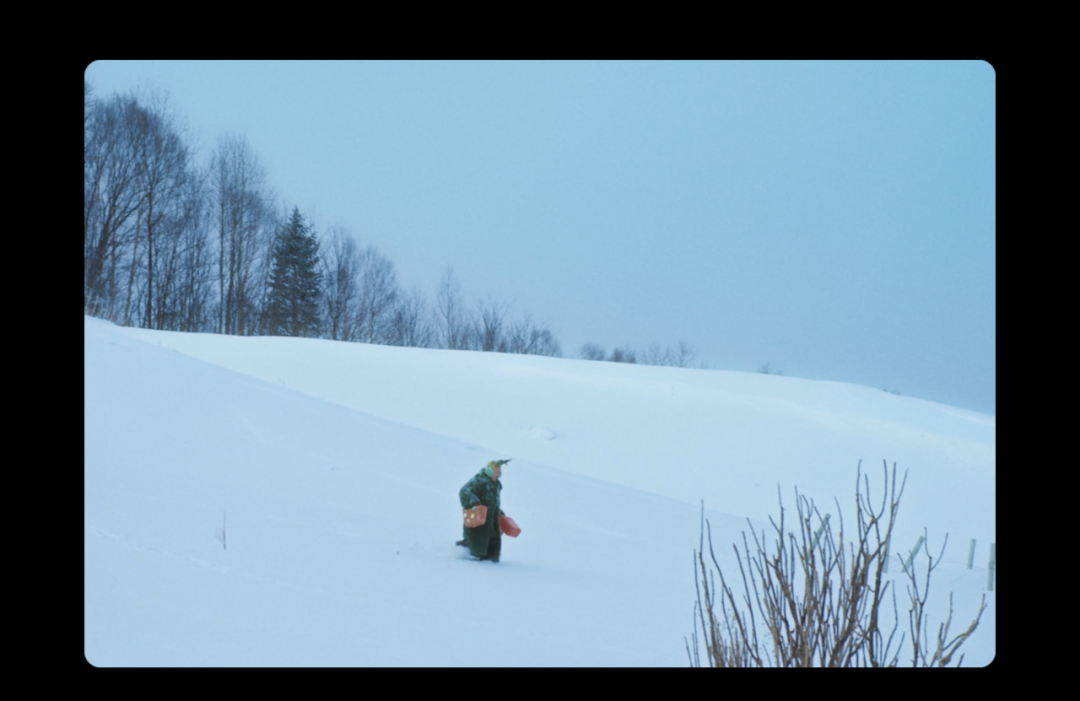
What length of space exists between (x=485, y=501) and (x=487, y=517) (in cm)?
14

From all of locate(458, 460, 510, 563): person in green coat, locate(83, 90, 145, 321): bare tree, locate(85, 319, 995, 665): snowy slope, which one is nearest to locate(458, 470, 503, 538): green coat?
locate(458, 460, 510, 563): person in green coat

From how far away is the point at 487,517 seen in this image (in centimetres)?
707

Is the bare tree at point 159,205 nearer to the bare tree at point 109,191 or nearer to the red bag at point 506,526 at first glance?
the bare tree at point 109,191

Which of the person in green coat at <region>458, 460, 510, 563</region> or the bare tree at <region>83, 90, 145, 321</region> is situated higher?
the bare tree at <region>83, 90, 145, 321</region>

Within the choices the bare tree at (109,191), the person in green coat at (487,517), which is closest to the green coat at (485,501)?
the person in green coat at (487,517)

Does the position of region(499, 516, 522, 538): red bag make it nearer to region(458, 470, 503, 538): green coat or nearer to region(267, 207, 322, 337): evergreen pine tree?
region(458, 470, 503, 538): green coat

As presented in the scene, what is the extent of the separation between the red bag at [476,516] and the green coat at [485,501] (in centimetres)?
4

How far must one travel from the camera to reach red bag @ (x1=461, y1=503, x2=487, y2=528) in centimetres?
698

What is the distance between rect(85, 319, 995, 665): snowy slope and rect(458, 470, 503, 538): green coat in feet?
0.96

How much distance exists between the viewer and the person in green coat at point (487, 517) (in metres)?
7.06

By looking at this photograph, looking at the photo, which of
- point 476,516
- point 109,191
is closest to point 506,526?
point 476,516
